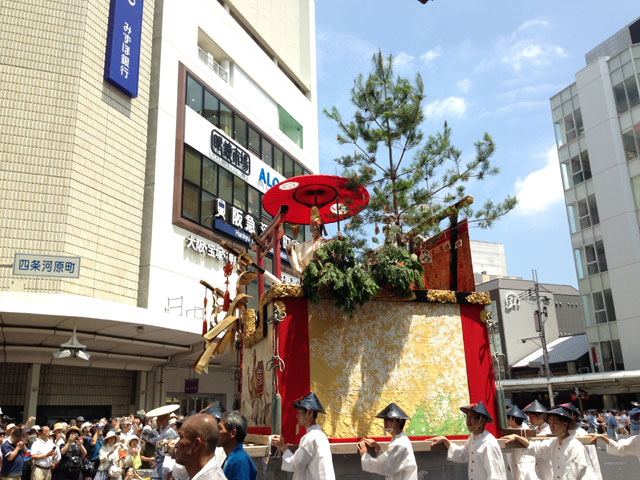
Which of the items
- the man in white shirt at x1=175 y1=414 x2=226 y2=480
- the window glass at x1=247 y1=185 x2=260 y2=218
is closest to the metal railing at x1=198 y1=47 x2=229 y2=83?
the window glass at x1=247 y1=185 x2=260 y2=218

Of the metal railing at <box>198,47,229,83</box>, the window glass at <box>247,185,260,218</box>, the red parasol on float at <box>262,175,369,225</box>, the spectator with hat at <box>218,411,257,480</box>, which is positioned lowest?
the spectator with hat at <box>218,411,257,480</box>

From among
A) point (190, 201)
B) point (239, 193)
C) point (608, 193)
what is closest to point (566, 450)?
point (190, 201)

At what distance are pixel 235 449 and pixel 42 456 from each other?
31.8ft

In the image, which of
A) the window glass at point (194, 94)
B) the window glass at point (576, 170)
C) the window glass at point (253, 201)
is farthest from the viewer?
the window glass at point (576, 170)

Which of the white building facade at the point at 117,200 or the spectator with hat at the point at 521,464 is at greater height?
the white building facade at the point at 117,200

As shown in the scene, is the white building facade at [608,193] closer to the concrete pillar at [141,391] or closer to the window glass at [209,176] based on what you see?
the window glass at [209,176]

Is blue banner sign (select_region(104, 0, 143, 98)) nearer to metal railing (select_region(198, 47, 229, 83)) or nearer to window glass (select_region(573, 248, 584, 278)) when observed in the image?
metal railing (select_region(198, 47, 229, 83))

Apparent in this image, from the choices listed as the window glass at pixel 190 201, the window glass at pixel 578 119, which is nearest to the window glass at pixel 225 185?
the window glass at pixel 190 201

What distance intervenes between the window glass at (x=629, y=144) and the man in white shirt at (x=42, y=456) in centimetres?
3508

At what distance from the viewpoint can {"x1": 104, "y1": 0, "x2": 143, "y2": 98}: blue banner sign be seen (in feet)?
73.2

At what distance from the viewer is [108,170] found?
21578mm

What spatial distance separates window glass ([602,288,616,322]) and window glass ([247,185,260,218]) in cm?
2279

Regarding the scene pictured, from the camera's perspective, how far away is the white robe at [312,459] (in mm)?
5969

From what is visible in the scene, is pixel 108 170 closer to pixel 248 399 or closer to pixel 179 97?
pixel 179 97
